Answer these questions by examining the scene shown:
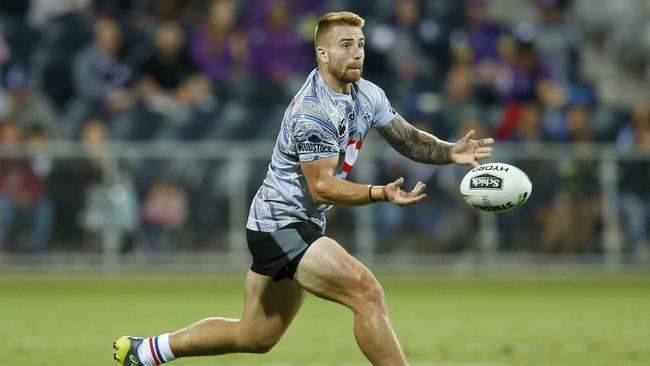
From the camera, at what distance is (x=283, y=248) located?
24.9 ft

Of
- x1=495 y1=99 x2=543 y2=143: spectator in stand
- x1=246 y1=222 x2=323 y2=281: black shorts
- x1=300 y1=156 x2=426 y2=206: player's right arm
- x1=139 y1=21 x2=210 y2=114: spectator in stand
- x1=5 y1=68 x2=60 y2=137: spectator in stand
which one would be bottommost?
x1=246 y1=222 x2=323 y2=281: black shorts

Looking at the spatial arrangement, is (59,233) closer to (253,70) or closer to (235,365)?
(253,70)

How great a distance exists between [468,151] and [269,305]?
1.50 metres

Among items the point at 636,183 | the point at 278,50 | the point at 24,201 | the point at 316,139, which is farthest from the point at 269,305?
the point at 278,50

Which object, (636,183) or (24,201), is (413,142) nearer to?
(24,201)

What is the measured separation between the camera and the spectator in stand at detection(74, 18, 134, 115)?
1928 centimetres

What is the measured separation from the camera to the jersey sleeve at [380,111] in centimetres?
805

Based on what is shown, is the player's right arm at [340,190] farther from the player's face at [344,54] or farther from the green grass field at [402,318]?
the green grass field at [402,318]

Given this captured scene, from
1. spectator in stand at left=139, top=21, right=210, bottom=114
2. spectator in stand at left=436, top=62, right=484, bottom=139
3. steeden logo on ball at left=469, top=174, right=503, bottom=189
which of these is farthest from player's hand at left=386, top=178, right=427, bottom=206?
spectator in stand at left=139, top=21, right=210, bottom=114

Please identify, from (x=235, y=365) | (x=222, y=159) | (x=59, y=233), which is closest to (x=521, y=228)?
(x=222, y=159)

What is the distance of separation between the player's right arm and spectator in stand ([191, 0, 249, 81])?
1269cm

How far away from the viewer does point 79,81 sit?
19531mm

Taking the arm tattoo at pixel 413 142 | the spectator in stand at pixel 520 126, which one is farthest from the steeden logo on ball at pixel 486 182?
the spectator in stand at pixel 520 126

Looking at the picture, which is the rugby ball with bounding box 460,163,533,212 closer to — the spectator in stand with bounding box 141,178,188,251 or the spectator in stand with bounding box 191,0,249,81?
the spectator in stand with bounding box 141,178,188,251
